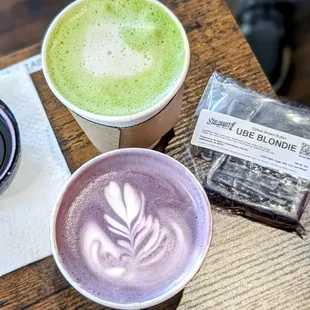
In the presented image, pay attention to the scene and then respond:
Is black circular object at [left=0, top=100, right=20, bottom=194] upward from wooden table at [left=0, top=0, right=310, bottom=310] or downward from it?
upward

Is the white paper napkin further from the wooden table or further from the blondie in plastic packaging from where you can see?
the blondie in plastic packaging

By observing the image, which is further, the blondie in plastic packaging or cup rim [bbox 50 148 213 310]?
the blondie in plastic packaging

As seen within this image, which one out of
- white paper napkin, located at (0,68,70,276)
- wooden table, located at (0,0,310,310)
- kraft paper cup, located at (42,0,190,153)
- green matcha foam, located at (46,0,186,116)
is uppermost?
green matcha foam, located at (46,0,186,116)

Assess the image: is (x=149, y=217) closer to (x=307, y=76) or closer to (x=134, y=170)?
(x=134, y=170)

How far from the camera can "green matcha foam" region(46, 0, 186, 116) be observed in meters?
0.64

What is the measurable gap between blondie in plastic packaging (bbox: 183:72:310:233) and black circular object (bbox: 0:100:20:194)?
22 cm

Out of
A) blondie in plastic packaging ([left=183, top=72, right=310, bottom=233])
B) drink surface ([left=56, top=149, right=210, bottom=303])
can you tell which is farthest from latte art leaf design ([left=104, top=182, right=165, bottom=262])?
blondie in plastic packaging ([left=183, top=72, right=310, bottom=233])

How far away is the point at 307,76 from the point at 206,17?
537mm

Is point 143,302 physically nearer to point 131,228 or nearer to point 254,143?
point 131,228

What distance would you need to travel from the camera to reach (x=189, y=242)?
606mm

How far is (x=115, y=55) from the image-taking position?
2.16ft

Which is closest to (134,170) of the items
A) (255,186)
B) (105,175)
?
(105,175)

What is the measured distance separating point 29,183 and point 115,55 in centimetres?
20

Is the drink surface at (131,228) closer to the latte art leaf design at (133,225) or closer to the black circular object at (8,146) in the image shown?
the latte art leaf design at (133,225)
